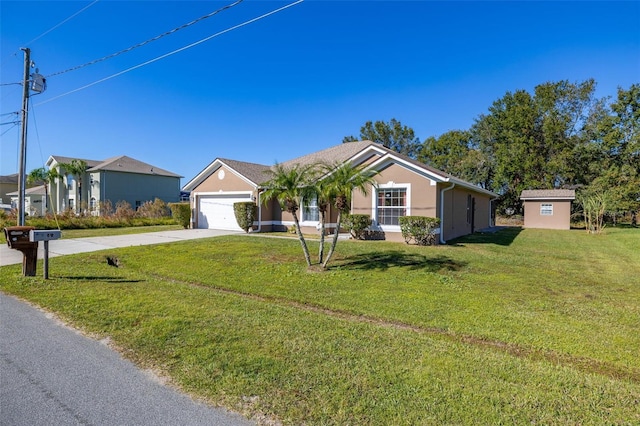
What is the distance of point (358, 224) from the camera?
47.4 feet

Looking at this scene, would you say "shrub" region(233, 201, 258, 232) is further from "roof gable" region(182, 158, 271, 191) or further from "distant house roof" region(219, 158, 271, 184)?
"distant house roof" region(219, 158, 271, 184)

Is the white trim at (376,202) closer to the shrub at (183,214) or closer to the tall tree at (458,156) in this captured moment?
the shrub at (183,214)

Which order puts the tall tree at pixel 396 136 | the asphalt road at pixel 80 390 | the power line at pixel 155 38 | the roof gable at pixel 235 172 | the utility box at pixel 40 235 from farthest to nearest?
the tall tree at pixel 396 136, the roof gable at pixel 235 172, the power line at pixel 155 38, the utility box at pixel 40 235, the asphalt road at pixel 80 390

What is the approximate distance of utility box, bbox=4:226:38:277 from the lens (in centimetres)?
729

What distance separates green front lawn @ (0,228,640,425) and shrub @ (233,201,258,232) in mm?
8808

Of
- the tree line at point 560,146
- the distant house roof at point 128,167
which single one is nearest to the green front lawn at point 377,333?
the tree line at point 560,146

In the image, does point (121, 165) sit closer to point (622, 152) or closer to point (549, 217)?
point (549, 217)

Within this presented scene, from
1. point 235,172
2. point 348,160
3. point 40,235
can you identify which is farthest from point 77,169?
point 40,235

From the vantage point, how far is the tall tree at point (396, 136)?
151ft

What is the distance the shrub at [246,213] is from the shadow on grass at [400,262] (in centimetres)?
888

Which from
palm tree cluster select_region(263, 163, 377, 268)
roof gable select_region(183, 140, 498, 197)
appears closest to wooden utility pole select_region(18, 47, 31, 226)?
roof gable select_region(183, 140, 498, 197)

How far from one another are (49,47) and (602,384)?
54.4ft

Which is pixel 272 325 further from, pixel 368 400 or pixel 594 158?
pixel 594 158

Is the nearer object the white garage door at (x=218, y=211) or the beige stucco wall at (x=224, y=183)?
the beige stucco wall at (x=224, y=183)
